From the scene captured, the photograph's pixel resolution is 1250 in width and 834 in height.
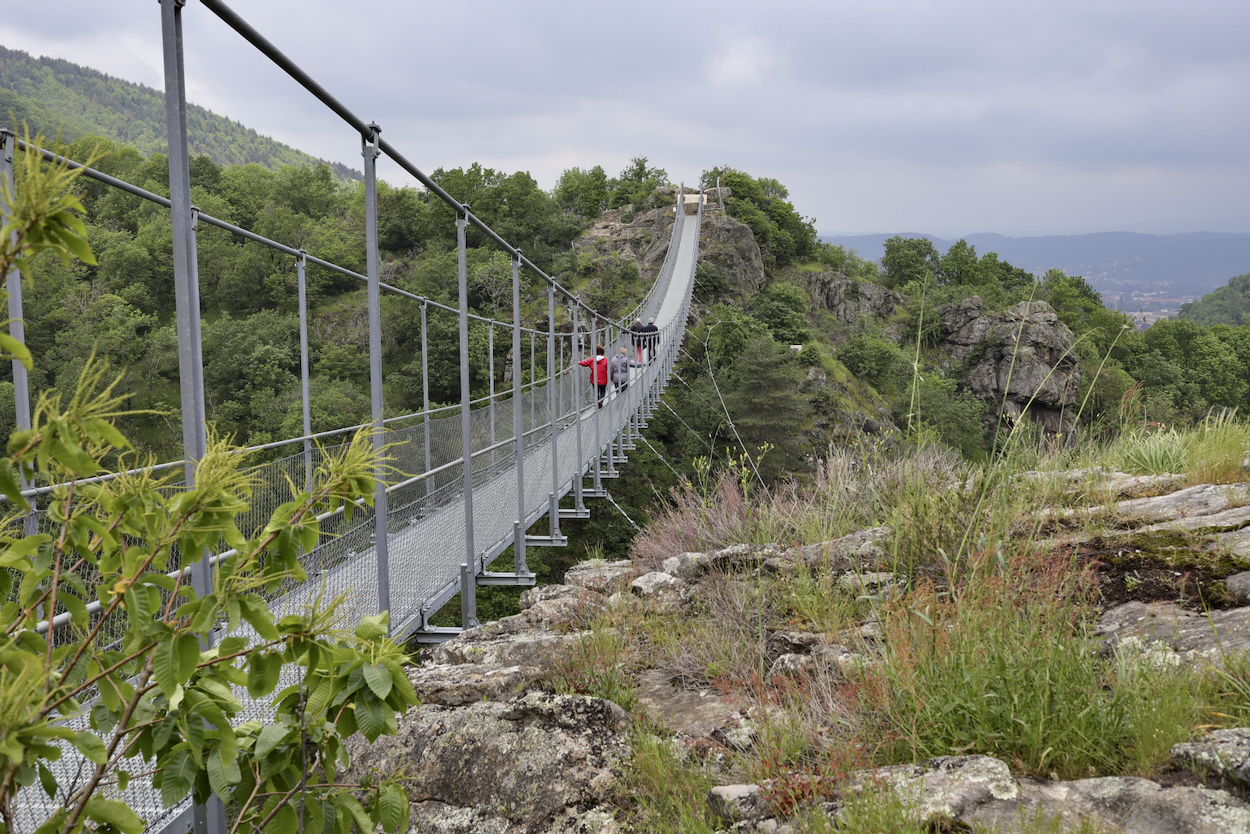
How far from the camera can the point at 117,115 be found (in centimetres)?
3969

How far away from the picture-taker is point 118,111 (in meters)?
42.7

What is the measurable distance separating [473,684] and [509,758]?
1.25 ft

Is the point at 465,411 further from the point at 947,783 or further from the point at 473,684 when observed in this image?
the point at 947,783

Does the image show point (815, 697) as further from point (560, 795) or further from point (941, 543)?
point (941, 543)

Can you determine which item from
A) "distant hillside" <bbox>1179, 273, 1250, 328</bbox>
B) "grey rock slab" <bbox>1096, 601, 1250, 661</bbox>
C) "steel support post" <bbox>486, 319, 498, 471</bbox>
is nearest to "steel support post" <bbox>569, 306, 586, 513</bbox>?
"steel support post" <bbox>486, 319, 498, 471</bbox>

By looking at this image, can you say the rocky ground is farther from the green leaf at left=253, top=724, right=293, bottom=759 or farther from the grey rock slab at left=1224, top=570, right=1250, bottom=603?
the green leaf at left=253, top=724, right=293, bottom=759

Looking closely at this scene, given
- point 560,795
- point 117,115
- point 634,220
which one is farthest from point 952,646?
point 117,115

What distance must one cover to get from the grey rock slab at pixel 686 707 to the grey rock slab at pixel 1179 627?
3.25 ft

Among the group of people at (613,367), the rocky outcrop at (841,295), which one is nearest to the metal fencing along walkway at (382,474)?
the group of people at (613,367)

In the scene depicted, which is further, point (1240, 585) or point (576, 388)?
point (576, 388)

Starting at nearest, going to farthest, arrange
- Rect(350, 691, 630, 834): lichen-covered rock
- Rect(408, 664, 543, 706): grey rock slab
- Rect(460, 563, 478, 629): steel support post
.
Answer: Rect(350, 691, 630, 834): lichen-covered rock → Rect(408, 664, 543, 706): grey rock slab → Rect(460, 563, 478, 629): steel support post

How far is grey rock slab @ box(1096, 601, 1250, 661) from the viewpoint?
5.62ft

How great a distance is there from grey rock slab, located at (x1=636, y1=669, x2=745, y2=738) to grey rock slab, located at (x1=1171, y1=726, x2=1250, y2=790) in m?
0.98

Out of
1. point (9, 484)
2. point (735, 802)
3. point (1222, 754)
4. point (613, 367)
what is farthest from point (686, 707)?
point (613, 367)
